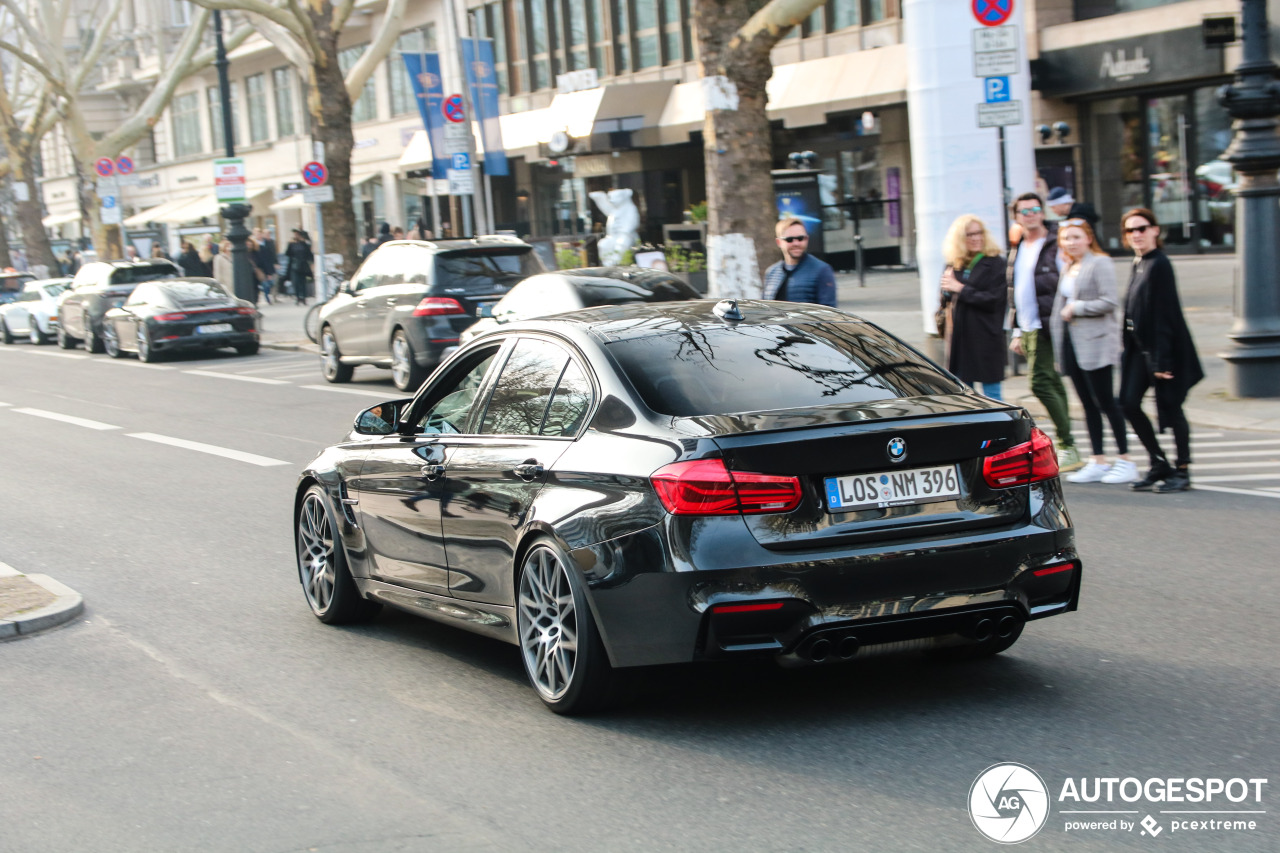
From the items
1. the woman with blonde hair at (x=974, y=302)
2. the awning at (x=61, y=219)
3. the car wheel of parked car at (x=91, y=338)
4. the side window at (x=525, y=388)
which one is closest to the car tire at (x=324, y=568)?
the side window at (x=525, y=388)

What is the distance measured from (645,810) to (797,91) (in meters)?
31.1

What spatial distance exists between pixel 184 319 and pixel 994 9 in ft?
51.0

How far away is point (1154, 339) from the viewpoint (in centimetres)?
955

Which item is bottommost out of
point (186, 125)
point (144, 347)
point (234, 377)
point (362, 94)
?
point (234, 377)

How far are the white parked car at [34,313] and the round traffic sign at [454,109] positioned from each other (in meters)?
10.5

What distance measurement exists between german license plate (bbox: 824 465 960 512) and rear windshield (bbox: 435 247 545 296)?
13.4 meters

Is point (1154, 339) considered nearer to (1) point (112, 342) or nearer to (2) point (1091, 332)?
(2) point (1091, 332)

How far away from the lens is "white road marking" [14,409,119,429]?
55.2ft

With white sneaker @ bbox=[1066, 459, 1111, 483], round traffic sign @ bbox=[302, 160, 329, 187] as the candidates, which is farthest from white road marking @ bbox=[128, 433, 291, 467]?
round traffic sign @ bbox=[302, 160, 329, 187]

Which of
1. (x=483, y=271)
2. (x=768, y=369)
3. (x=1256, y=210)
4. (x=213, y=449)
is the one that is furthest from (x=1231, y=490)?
(x=483, y=271)

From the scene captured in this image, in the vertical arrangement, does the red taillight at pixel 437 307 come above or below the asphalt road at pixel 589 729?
above

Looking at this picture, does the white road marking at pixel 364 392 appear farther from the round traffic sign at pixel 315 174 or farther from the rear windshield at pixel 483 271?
the round traffic sign at pixel 315 174

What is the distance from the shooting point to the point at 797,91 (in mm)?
34344

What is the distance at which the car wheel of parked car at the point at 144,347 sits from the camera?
2586 centimetres
